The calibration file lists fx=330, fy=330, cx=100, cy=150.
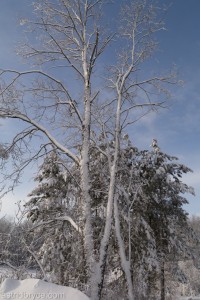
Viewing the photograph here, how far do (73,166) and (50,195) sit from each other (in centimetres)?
759

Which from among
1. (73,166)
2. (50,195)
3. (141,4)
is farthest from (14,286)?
(50,195)

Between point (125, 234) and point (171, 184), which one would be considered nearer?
point (125, 234)

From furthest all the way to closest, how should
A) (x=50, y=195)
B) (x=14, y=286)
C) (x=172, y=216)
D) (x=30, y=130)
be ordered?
(x=172, y=216), (x=50, y=195), (x=30, y=130), (x=14, y=286)

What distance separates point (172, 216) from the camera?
20203 millimetres

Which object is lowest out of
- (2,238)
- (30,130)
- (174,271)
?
(2,238)

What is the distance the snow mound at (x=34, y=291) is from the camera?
13.9 ft

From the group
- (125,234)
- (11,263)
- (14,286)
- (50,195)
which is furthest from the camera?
(50,195)

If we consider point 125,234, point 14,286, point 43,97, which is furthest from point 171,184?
point 14,286

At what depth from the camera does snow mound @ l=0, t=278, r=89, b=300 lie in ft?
13.9

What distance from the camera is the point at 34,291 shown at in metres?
4.31

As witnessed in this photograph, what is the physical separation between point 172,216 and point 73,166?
11.2 meters

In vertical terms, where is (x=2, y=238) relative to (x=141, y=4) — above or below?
below

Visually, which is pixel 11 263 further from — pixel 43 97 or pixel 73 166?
pixel 43 97

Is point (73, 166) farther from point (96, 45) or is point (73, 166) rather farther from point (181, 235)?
point (181, 235)
